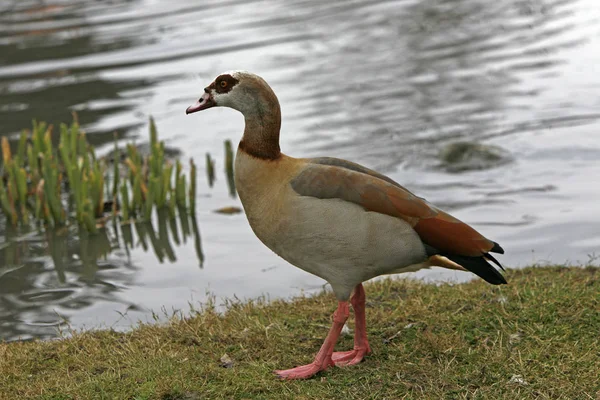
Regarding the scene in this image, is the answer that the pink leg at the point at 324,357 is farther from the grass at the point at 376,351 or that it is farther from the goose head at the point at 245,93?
the goose head at the point at 245,93

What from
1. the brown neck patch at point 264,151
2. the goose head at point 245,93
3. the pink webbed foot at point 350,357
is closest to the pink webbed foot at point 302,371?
the pink webbed foot at point 350,357

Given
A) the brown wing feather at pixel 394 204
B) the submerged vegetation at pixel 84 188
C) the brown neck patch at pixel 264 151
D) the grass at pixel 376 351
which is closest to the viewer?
the grass at pixel 376 351

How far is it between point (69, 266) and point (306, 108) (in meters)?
Answer: 5.14

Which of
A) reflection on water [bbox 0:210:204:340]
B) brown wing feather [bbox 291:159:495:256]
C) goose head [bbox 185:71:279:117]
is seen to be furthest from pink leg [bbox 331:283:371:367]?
reflection on water [bbox 0:210:204:340]

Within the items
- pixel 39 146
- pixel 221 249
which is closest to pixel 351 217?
pixel 221 249

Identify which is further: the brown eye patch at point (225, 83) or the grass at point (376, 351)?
the brown eye patch at point (225, 83)

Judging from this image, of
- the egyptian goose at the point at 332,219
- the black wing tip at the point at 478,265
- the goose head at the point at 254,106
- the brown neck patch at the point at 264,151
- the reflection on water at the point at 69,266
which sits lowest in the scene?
the reflection on water at the point at 69,266

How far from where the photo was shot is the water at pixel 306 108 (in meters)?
7.93

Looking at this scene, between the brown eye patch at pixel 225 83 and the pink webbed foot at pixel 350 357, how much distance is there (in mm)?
1724

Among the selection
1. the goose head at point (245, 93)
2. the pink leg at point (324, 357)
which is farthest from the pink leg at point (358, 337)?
the goose head at point (245, 93)

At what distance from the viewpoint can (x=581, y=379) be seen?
4.70m

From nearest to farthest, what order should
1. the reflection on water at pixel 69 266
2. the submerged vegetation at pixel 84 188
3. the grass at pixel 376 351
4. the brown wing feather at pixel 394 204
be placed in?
1. the grass at pixel 376 351
2. the brown wing feather at pixel 394 204
3. the reflection on water at pixel 69 266
4. the submerged vegetation at pixel 84 188

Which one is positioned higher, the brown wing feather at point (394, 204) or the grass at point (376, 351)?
the brown wing feather at point (394, 204)

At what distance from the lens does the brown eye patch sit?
5020 mm
